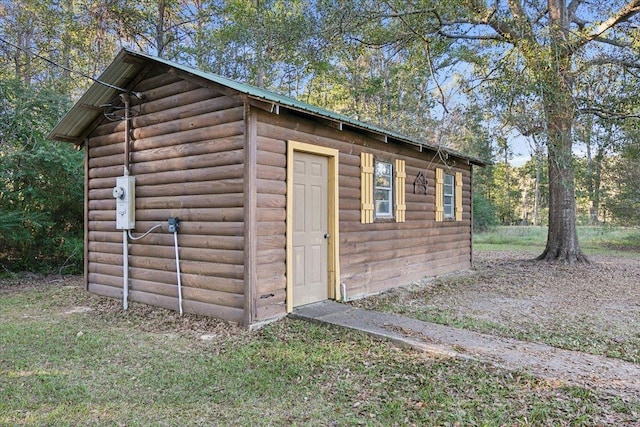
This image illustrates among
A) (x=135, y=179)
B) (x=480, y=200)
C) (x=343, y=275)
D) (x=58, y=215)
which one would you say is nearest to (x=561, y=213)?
(x=343, y=275)

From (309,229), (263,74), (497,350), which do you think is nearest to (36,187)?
(309,229)

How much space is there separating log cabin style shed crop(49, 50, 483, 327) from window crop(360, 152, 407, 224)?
24 millimetres

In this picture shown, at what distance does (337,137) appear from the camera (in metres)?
6.34

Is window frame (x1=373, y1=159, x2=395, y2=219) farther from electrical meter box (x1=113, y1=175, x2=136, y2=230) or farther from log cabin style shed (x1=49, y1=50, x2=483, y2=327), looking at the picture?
electrical meter box (x1=113, y1=175, x2=136, y2=230)

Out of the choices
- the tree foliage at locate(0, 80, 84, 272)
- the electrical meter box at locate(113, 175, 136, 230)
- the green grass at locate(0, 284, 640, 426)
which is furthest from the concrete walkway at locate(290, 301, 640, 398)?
the tree foliage at locate(0, 80, 84, 272)

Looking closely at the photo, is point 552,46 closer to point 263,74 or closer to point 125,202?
point 125,202

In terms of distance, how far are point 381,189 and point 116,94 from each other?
176 inches

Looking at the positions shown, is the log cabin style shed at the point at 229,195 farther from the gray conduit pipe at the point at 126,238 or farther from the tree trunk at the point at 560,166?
the tree trunk at the point at 560,166

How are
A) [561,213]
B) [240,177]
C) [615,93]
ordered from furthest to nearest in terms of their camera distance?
[561,213]
[615,93]
[240,177]

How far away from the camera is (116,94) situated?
253 inches

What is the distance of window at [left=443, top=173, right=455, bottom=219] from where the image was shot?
9570 mm

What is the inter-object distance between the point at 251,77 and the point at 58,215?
8.50 m

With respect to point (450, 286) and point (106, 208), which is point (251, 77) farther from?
point (450, 286)

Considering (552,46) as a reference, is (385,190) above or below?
below
